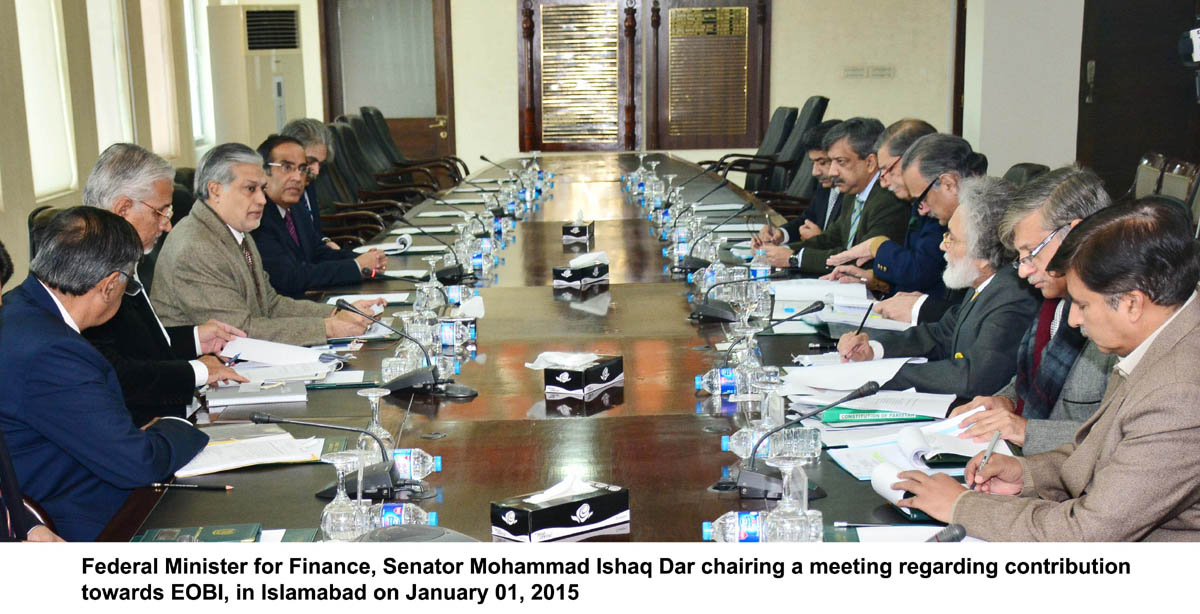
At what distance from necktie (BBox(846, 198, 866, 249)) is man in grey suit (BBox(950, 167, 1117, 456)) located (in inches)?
83.3

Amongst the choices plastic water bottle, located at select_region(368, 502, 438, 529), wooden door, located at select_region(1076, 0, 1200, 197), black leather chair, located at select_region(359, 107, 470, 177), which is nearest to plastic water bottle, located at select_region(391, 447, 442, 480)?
plastic water bottle, located at select_region(368, 502, 438, 529)

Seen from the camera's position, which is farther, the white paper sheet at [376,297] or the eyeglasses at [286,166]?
the eyeglasses at [286,166]

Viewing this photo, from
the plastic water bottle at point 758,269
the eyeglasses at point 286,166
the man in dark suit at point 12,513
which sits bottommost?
the man in dark suit at point 12,513

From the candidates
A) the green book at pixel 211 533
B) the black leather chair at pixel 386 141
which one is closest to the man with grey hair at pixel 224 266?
the green book at pixel 211 533

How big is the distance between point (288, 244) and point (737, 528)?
298 cm

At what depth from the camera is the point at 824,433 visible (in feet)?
7.95

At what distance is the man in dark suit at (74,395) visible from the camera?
7.36 feet

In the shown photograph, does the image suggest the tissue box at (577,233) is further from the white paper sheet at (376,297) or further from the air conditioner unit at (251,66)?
the air conditioner unit at (251,66)

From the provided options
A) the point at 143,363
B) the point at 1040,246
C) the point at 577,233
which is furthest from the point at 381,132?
the point at 1040,246

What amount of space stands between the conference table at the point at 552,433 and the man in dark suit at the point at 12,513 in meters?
0.17

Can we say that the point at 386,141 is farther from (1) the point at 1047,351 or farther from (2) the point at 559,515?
(2) the point at 559,515

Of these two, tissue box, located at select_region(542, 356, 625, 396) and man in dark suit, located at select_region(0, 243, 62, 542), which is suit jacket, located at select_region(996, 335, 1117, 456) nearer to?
tissue box, located at select_region(542, 356, 625, 396)
